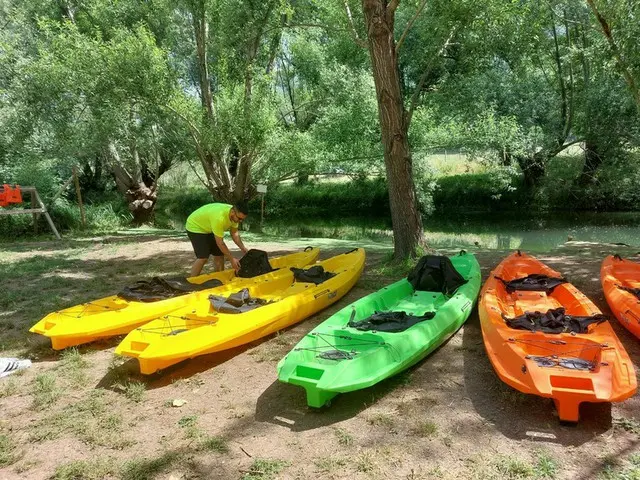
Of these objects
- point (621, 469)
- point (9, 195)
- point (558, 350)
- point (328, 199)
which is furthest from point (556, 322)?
point (328, 199)

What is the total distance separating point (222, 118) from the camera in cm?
1194

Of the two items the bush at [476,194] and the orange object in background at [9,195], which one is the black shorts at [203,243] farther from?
the bush at [476,194]

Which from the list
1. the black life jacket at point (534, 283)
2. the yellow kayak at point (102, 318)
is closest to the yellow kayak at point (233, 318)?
the yellow kayak at point (102, 318)

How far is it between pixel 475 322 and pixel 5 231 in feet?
43.6

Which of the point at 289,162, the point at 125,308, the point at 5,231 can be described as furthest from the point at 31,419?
the point at 5,231

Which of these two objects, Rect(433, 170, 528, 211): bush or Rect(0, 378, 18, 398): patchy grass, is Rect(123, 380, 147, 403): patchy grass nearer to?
Rect(0, 378, 18, 398): patchy grass

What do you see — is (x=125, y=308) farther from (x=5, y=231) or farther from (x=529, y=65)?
(x=529, y=65)

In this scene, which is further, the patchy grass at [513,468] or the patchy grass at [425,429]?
the patchy grass at [425,429]

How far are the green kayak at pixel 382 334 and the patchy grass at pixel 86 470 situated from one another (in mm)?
1225

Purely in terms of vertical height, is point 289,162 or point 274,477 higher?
point 289,162

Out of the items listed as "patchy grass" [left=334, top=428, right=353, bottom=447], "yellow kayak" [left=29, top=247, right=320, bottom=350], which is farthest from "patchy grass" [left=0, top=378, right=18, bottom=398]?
"patchy grass" [left=334, top=428, right=353, bottom=447]

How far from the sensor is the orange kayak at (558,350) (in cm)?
300

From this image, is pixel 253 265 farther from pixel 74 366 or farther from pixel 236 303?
pixel 74 366

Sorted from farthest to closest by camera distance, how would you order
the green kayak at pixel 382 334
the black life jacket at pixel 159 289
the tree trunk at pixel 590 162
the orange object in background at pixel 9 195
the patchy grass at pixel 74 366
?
1. the tree trunk at pixel 590 162
2. the orange object in background at pixel 9 195
3. the black life jacket at pixel 159 289
4. the patchy grass at pixel 74 366
5. the green kayak at pixel 382 334
